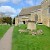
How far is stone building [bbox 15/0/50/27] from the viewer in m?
55.4

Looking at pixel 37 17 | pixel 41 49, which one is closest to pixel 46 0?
pixel 37 17

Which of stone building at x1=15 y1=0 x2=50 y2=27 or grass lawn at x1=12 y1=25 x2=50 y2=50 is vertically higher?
stone building at x1=15 y1=0 x2=50 y2=27

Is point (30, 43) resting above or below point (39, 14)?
below

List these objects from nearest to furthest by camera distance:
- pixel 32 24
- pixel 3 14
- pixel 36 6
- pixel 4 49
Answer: pixel 4 49 → pixel 32 24 → pixel 36 6 → pixel 3 14

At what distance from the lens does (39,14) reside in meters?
68.6

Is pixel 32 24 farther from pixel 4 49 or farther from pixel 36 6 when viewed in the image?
pixel 36 6

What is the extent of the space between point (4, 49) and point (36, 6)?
2845 inches

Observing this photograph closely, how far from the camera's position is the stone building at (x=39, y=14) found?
2183 inches

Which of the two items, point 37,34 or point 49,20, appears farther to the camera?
point 49,20

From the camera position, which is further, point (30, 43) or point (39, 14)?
point (39, 14)

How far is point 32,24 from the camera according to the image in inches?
1302

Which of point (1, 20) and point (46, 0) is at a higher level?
point (46, 0)

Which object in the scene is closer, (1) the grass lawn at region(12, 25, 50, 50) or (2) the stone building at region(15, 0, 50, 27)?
(1) the grass lawn at region(12, 25, 50, 50)

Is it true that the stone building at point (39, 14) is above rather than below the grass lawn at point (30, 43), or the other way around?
above
